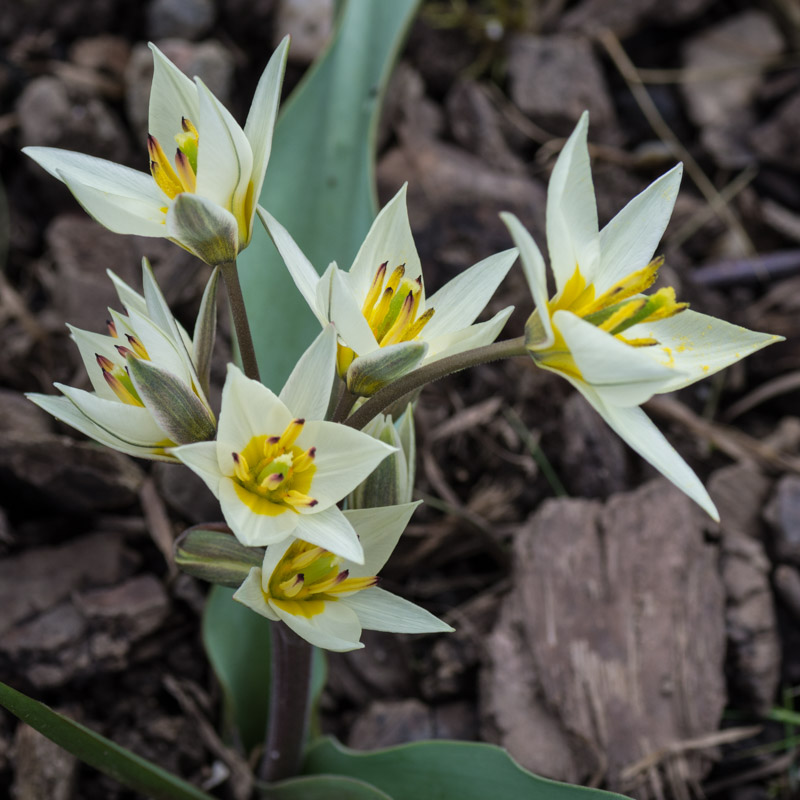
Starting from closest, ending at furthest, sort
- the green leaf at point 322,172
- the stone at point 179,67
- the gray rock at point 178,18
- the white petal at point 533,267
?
the white petal at point 533,267 → the green leaf at point 322,172 → the stone at point 179,67 → the gray rock at point 178,18

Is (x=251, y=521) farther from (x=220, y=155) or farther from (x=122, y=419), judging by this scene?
(x=220, y=155)

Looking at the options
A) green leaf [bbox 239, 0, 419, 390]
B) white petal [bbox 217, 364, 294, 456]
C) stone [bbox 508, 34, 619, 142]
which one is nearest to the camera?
white petal [bbox 217, 364, 294, 456]

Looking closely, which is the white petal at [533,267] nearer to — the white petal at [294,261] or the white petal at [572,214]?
the white petal at [572,214]

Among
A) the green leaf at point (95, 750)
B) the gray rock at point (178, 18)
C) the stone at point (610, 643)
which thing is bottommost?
the stone at point (610, 643)

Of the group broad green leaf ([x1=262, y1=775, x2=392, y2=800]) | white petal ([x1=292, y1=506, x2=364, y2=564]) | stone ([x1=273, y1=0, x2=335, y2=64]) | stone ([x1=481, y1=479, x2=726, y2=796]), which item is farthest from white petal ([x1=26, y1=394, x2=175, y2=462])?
stone ([x1=273, y1=0, x2=335, y2=64])

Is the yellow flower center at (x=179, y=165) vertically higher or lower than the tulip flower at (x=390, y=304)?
higher

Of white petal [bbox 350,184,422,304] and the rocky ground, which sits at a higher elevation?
white petal [bbox 350,184,422,304]

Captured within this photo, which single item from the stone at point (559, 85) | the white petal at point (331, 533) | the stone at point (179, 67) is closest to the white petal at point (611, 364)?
the white petal at point (331, 533)

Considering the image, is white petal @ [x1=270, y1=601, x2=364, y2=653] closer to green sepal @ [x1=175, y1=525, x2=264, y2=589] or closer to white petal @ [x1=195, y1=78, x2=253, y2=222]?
green sepal @ [x1=175, y1=525, x2=264, y2=589]
